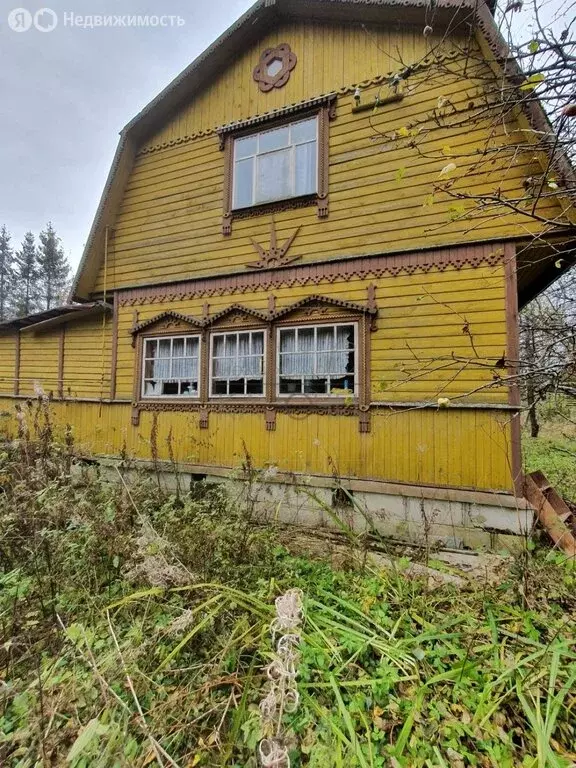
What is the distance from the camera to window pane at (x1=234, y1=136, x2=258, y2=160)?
7.05 metres

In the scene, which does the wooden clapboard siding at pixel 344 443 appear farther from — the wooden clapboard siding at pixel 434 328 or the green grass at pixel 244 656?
the green grass at pixel 244 656

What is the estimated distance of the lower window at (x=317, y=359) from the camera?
6081mm

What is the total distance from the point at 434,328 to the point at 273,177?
13.7 ft

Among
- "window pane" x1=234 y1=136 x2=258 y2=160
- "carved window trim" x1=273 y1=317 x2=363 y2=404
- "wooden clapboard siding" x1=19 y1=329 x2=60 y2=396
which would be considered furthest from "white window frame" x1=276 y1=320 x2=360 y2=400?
"wooden clapboard siding" x1=19 y1=329 x2=60 y2=396

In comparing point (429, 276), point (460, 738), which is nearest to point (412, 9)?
point (429, 276)

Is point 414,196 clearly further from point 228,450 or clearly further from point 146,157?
point 146,157

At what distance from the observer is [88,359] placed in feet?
28.0

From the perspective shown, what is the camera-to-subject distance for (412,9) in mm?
5566

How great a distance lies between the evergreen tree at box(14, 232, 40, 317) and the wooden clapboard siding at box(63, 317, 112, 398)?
3452 centimetres

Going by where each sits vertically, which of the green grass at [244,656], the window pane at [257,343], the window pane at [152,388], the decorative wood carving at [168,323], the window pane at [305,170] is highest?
the window pane at [305,170]

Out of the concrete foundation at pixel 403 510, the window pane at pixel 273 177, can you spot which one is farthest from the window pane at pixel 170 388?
the window pane at pixel 273 177

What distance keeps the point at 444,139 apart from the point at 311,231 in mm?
2406

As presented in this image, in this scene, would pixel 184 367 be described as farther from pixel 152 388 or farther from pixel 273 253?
pixel 273 253

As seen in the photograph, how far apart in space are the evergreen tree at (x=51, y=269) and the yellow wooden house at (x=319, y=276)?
111ft
